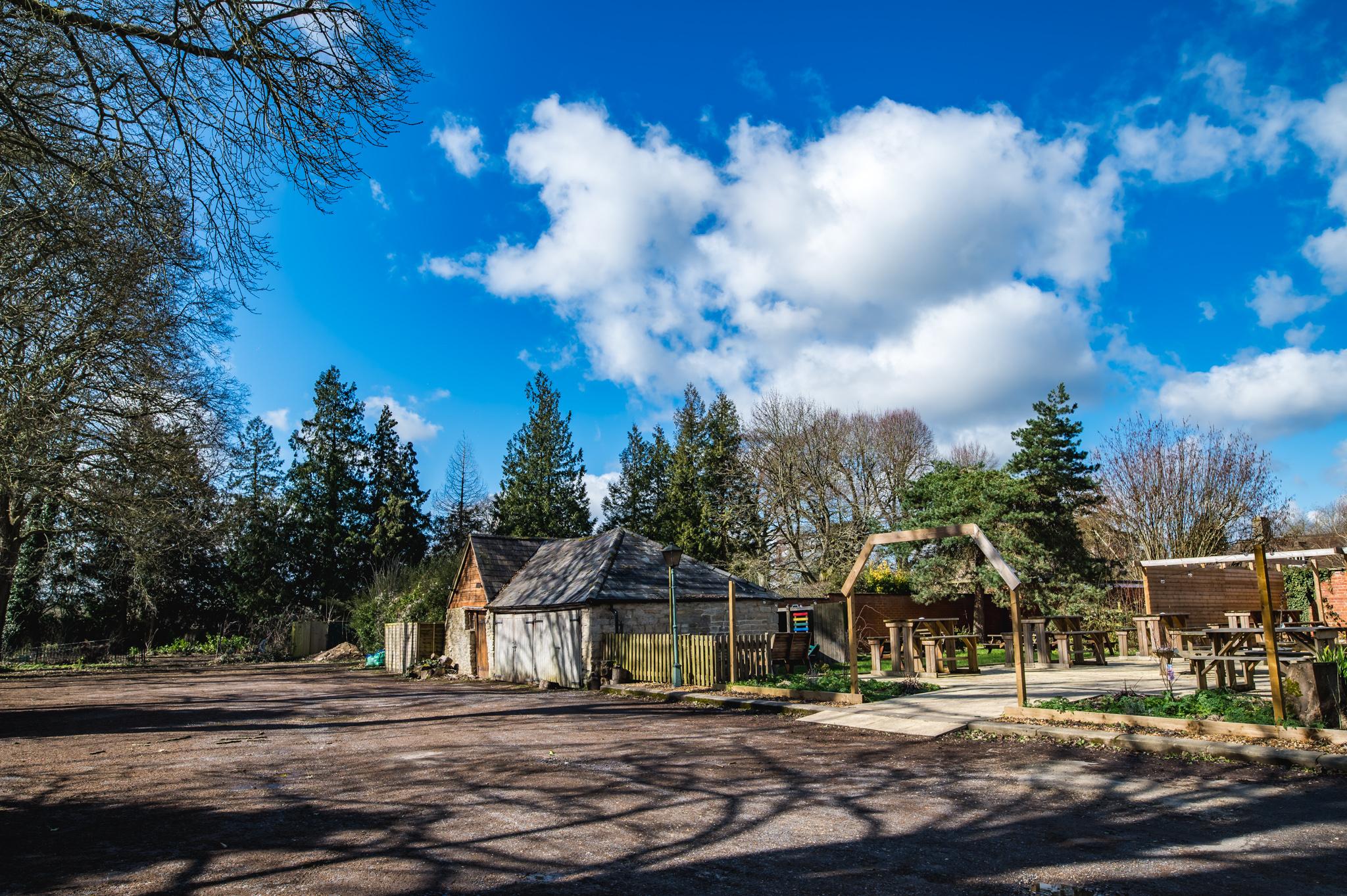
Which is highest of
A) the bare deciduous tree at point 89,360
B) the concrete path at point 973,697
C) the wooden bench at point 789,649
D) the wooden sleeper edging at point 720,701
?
the bare deciduous tree at point 89,360

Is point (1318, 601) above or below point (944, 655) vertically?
above

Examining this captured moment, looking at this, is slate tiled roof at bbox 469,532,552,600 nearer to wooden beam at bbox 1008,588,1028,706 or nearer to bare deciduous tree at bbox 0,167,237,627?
bare deciduous tree at bbox 0,167,237,627

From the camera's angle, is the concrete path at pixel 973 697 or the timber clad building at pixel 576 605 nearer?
the concrete path at pixel 973 697

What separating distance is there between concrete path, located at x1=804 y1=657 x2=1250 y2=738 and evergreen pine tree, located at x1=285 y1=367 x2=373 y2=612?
4340cm

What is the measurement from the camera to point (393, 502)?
175 ft

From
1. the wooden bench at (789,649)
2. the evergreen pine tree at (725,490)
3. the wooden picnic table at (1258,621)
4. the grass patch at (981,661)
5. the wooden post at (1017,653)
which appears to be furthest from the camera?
the evergreen pine tree at (725,490)

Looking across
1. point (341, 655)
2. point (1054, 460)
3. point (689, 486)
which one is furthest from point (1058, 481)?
point (341, 655)

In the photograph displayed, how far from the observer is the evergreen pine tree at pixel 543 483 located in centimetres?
5069

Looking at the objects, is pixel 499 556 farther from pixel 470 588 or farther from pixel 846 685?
pixel 846 685

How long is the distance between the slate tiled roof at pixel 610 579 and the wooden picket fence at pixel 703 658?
7.57 ft

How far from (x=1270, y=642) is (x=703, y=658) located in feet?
33.9

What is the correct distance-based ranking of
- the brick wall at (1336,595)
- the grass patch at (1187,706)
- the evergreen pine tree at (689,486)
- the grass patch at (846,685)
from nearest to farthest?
the grass patch at (1187,706) < the grass patch at (846,685) < the brick wall at (1336,595) < the evergreen pine tree at (689,486)

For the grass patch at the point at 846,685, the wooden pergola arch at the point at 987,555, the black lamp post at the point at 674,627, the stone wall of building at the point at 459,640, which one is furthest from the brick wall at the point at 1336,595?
the stone wall of building at the point at 459,640

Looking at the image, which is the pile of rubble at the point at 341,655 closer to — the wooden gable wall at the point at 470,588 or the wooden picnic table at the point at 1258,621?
the wooden gable wall at the point at 470,588
